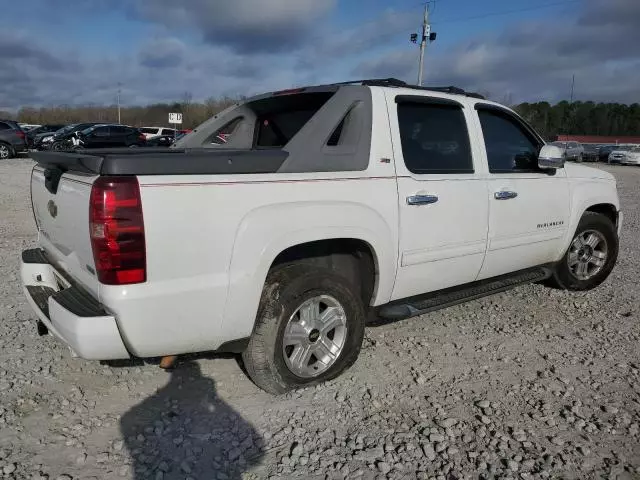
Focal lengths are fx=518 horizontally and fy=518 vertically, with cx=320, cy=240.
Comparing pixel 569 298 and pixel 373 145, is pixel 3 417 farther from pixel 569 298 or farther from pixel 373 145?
pixel 569 298

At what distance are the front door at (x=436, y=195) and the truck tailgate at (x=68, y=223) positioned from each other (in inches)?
73.7

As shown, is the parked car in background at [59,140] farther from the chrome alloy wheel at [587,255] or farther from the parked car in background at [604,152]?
the parked car in background at [604,152]

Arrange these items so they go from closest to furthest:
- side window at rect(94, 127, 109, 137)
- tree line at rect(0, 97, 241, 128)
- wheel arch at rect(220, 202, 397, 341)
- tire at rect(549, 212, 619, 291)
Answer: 1. wheel arch at rect(220, 202, 397, 341)
2. tire at rect(549, 212, 619, 291)
3. side window at rect(94, 127, 109, 137)
4. tree line at rect(0, 97, 241, 128)

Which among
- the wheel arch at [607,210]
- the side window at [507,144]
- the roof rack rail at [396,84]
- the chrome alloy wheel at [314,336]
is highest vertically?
the roof rack rail at [396,84]

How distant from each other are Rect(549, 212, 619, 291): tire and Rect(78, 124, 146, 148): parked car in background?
23.0m

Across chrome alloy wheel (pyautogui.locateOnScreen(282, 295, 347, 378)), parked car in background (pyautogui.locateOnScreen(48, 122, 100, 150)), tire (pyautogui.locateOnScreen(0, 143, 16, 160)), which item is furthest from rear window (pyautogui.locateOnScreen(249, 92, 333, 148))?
tire (pyautogui.locateOnScreen(0, 143, 16, 160))

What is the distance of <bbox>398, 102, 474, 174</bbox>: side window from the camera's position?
Answer: 356 centimetres

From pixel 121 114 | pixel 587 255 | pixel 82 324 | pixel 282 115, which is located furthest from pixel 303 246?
pixel 121 114

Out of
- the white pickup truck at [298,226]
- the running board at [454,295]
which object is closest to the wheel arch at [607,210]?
the white pickup truck at [298,226]

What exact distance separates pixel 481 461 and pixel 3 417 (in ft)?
8.49

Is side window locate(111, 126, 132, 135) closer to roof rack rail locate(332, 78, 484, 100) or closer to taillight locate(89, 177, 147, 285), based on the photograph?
roof rack rail locate(332, 78, 484, 100)

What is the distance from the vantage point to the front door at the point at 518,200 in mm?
4070

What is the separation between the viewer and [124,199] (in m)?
2.39

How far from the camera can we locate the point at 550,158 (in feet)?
14.0
